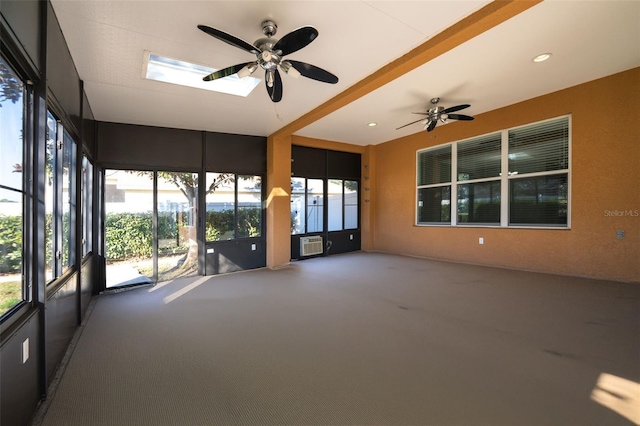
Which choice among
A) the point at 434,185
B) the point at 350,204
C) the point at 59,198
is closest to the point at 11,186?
the point at 59,198

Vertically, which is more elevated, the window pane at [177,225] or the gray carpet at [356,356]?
the window pane at [177,225]

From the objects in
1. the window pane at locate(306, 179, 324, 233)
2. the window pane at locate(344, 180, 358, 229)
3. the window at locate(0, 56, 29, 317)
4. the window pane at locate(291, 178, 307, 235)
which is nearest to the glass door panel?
the window pane at locate(291, 178, 307, 235)

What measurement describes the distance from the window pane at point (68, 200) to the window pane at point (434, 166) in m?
6.80

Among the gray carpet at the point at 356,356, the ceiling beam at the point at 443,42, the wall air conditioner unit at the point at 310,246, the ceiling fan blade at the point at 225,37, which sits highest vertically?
the ceiling beam at the point at 443,42

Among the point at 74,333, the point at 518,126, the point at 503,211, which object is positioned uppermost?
the point at 518,126

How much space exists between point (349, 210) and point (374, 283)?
370cm

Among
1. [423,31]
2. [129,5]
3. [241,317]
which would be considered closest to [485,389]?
[241,317]

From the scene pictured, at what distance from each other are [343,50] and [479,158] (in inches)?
174

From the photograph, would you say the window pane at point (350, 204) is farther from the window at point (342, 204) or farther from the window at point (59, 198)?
the window at point (59, 198)

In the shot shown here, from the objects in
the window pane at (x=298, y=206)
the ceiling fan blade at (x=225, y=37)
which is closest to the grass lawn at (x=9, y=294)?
the ceiling fan blade at (x=225, y=37)

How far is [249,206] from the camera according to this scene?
20.8 ft

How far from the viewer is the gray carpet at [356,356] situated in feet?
5.99

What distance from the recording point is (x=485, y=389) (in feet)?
6.59

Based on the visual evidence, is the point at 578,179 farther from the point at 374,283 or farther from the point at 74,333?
the point at 74,333
